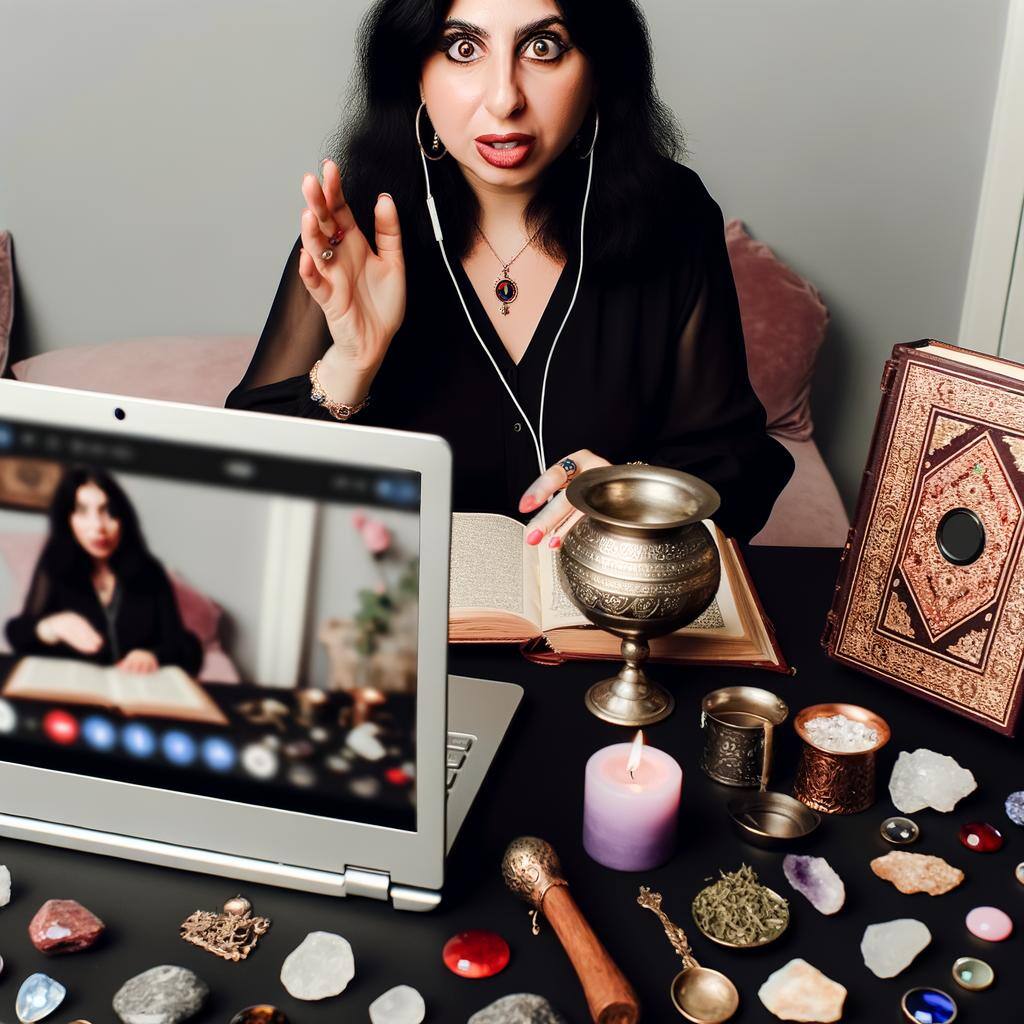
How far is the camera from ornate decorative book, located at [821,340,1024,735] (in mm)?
979

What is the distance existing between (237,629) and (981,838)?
1.89 feet

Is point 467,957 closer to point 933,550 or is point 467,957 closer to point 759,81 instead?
point 933,550

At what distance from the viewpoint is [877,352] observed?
2.85 m

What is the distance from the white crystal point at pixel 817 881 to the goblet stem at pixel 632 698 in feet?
0.67

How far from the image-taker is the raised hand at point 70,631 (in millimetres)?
746

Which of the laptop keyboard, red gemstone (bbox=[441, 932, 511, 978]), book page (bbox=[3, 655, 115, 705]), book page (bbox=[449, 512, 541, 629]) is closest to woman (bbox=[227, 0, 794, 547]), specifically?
book page (bbox=[449, 512, 541, 629])

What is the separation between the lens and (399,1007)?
71cm

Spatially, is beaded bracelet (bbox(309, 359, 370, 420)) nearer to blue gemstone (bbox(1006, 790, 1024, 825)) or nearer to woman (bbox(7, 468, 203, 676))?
woman (bbox(7, 468, 203, 676))

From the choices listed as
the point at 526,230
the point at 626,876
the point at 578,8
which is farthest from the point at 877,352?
the point at 626,876

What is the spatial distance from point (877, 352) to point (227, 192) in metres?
1.61

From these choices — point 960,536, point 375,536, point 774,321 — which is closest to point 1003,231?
point 774,321

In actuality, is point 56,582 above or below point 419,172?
below

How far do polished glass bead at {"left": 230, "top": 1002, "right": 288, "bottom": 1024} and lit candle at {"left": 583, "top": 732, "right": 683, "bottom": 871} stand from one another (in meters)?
0.26

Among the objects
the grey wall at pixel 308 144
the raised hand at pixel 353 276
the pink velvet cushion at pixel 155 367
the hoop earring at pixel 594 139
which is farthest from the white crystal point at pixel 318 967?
the grey wall at pixel 308 144
